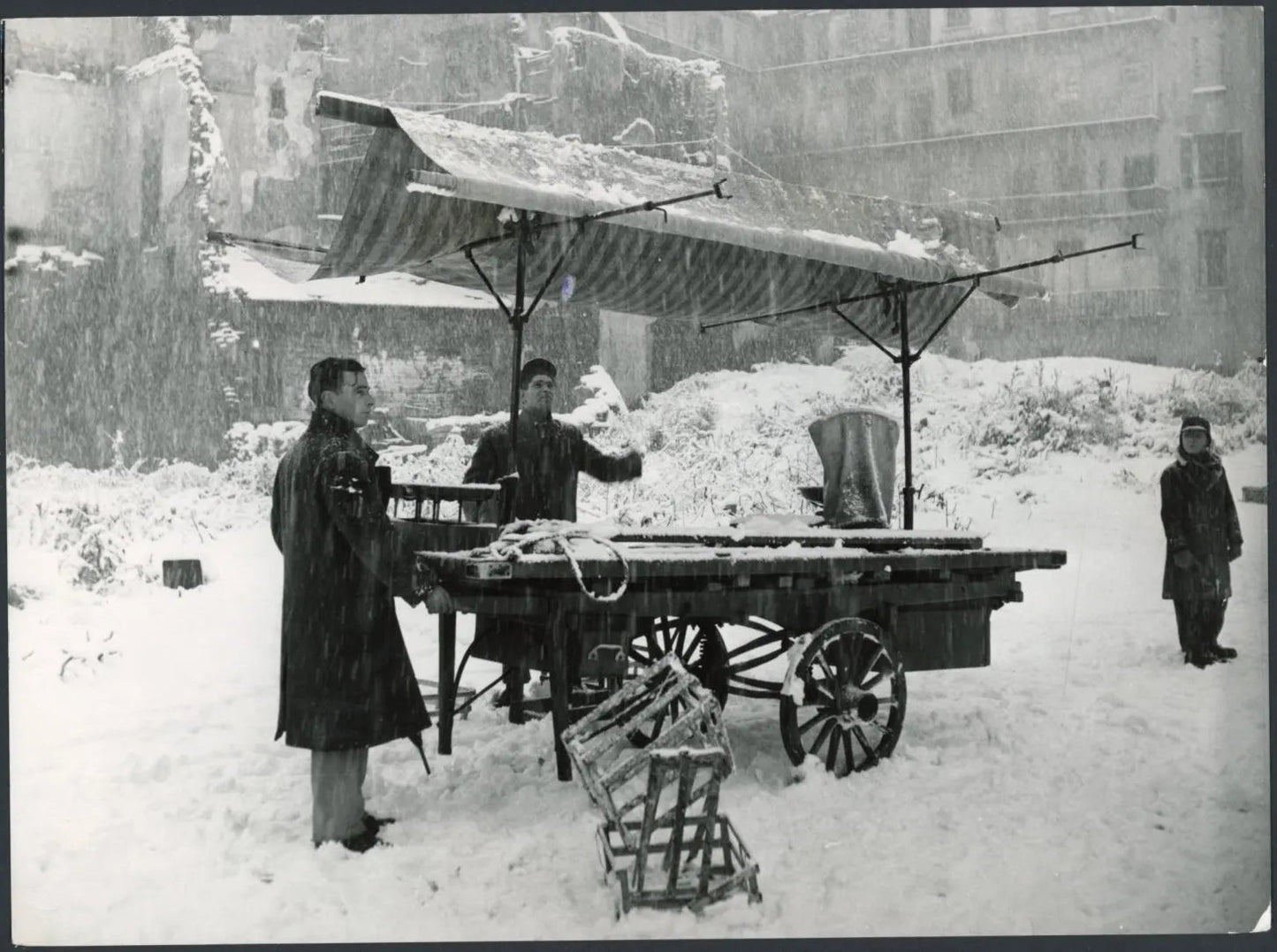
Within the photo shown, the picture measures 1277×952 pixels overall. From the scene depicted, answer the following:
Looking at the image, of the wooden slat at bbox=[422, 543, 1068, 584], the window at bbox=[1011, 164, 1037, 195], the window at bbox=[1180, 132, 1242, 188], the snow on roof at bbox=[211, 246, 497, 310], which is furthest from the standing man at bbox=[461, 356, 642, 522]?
the window at bbox=[1011, 164, 1037, 195]

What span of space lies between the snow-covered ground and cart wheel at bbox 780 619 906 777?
0.53 feet

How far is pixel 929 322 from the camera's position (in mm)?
9188

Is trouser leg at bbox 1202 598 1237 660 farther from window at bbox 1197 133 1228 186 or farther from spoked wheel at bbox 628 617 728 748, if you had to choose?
spoked wheel at bbox 628 617 728 748

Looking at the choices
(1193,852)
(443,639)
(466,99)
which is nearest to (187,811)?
(443,639)

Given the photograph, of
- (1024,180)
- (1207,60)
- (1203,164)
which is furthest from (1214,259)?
(1024,180)

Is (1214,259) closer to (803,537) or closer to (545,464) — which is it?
(803,537)

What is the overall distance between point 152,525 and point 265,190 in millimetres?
11536

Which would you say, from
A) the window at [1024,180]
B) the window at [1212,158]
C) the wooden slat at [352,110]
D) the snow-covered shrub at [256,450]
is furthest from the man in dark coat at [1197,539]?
the window at [1024,180]

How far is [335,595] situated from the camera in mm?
4398

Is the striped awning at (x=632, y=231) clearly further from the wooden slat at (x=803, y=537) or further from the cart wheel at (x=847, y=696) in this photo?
the cart wheel at (x=847, y=696)

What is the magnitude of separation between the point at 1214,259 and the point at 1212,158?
0.95 metres

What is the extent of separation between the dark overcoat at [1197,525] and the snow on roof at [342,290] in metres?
12.2

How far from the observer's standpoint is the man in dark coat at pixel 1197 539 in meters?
6.66

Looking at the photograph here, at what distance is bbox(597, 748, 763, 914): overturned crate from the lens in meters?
3.90
